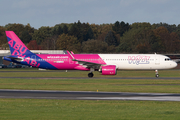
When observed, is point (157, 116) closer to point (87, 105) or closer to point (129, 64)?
point (87, 105)

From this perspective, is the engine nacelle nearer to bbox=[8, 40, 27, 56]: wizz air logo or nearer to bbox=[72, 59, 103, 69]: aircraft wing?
bbox=[72, 59, 103, 69]: aircraft wing

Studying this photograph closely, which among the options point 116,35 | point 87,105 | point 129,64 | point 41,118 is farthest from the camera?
point 116,35

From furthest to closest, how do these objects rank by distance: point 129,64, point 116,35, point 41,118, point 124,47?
point 116,35, point 124,47, point 129,64, point 41,118

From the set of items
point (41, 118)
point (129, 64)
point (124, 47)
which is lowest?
point (41, 118)

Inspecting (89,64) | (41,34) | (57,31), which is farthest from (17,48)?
(57,31)

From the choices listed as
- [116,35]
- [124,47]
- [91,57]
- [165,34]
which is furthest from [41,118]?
[116,35]

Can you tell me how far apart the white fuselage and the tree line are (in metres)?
83.4

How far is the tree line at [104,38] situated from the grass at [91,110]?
372 feet

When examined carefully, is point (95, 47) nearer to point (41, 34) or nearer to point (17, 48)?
point (41, 34)

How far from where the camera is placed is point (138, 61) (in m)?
49.9

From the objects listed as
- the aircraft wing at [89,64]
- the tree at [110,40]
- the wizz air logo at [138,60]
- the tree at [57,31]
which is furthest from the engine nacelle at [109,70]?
the tree at [57,31]

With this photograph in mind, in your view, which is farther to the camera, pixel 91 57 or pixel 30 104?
pixel 91 57

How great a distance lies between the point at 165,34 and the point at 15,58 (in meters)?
127

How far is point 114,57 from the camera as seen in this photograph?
1994 inches
